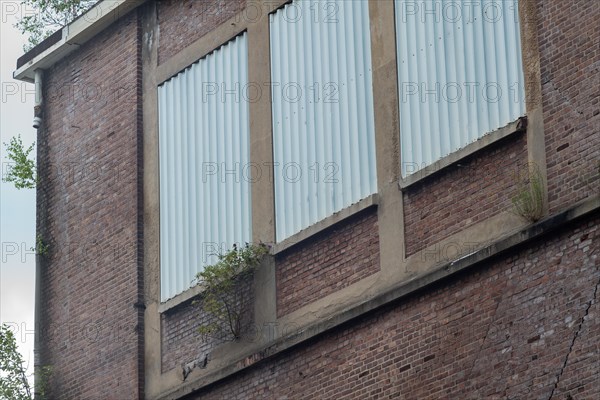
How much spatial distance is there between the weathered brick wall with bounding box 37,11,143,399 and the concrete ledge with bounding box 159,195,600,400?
5.03 feet

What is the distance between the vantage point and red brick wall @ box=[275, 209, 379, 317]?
56.1 feet

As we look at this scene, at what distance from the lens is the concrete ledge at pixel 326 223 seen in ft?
56.2

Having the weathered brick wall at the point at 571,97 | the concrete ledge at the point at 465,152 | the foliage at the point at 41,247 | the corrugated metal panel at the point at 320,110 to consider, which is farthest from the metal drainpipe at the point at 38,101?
the weathered brick wall at the point at 571,97

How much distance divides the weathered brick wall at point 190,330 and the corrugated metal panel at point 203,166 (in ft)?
1.15

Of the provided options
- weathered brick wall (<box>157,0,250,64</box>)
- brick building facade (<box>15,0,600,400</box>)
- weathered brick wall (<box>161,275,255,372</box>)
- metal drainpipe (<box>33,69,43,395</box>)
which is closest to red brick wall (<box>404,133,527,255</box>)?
brick building facade (<box>15,0,600,400</box>)

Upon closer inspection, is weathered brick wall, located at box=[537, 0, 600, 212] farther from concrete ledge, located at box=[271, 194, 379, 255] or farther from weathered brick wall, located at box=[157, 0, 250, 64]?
weathered brick wall, located at box=[157, 0, 250, 64]

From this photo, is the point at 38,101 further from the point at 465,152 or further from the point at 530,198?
the point at 530,198

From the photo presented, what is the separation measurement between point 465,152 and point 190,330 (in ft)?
16.6

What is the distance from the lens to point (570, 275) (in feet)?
47.5

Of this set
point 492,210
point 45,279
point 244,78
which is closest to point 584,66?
point 492,210

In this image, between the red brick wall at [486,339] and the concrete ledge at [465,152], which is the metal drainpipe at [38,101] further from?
the concrete ledge at [465,152]

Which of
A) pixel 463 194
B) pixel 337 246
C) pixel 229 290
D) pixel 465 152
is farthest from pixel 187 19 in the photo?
pixel 463 194

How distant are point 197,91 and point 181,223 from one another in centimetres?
177

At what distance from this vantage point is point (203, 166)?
2006cm
